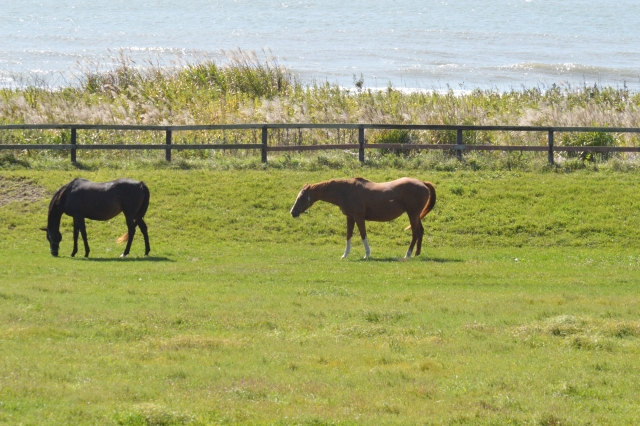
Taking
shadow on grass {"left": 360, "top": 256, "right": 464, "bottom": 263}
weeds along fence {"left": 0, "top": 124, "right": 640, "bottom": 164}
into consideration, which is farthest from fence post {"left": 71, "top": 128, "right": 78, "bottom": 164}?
shadow on grass {"left": 360, "top": 256, "right": 464, "bottom": 263}

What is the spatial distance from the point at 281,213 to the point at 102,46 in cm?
5627

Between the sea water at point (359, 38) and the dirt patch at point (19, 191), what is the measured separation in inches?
971

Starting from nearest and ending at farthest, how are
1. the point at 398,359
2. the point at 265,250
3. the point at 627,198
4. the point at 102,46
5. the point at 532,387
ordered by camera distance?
the point at 532,387, the point at 398,359, the point at 265,250, the point at 627,198, the point at 102,46

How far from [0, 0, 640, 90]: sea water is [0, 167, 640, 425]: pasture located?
26699mm

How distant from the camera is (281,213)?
2158 centimetres

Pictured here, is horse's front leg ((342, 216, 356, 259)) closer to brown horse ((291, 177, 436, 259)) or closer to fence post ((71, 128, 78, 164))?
brown horse ((291, 177, 436, 259))

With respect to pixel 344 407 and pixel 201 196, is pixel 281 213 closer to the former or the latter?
pixel 201 196

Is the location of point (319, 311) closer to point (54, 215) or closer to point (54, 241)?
point (54, 241)

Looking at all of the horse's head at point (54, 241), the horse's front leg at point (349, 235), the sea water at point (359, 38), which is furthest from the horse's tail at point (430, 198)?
the sea water at point (359, 38)

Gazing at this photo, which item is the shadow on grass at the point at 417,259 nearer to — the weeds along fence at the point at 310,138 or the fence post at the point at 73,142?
the weeds along fence at the point at 310,138

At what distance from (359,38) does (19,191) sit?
6294 cm

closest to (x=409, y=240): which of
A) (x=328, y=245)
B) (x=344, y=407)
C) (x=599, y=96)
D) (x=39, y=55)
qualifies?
(x=328, y=245)

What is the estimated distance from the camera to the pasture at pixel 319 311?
8508 mm

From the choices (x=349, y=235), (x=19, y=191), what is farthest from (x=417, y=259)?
(x=19, y=191)
